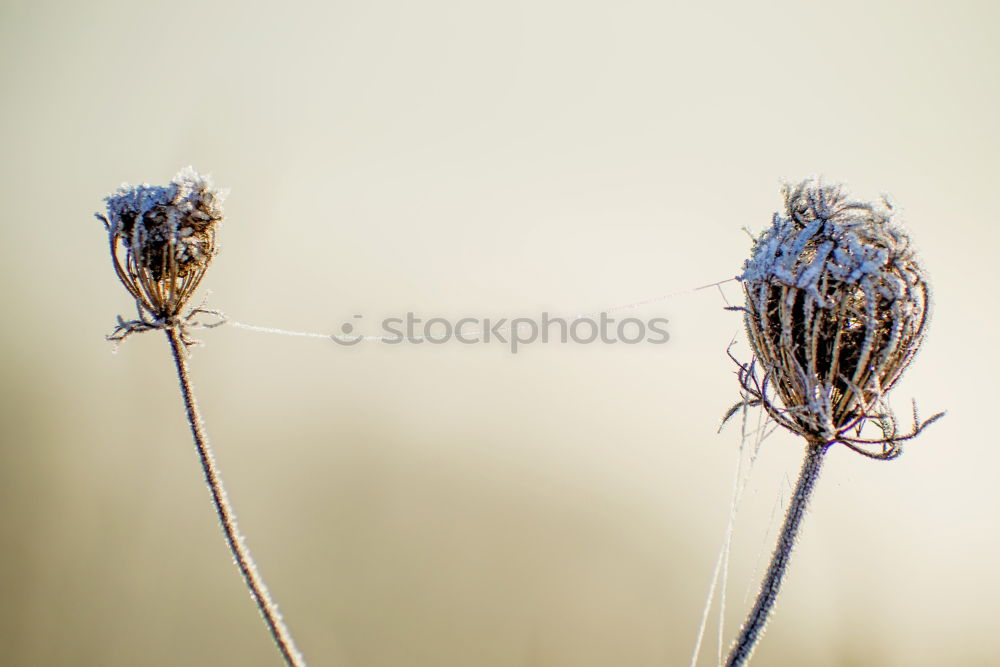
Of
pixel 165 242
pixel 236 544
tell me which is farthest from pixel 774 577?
pixel 165 242

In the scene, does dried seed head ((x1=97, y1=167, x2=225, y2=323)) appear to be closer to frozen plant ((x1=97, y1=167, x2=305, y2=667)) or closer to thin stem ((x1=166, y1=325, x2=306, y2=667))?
frozen plant ((x1=97, y1=167, x2=305, y2=667))

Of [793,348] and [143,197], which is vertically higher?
[143,197]

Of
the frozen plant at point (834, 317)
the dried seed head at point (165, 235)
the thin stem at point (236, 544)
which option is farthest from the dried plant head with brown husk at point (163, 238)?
the frozen plant at point (834, 317)

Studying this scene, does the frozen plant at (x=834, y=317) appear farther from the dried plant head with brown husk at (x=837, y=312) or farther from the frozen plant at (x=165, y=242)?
the frozen plant at (x=165, y=242)

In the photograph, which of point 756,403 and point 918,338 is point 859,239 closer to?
point 918,338

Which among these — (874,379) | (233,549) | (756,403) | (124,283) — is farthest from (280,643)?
(874,379)

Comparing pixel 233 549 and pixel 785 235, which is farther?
pixel 785 235

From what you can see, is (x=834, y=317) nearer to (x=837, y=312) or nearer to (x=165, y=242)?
(x=837, y=312)
